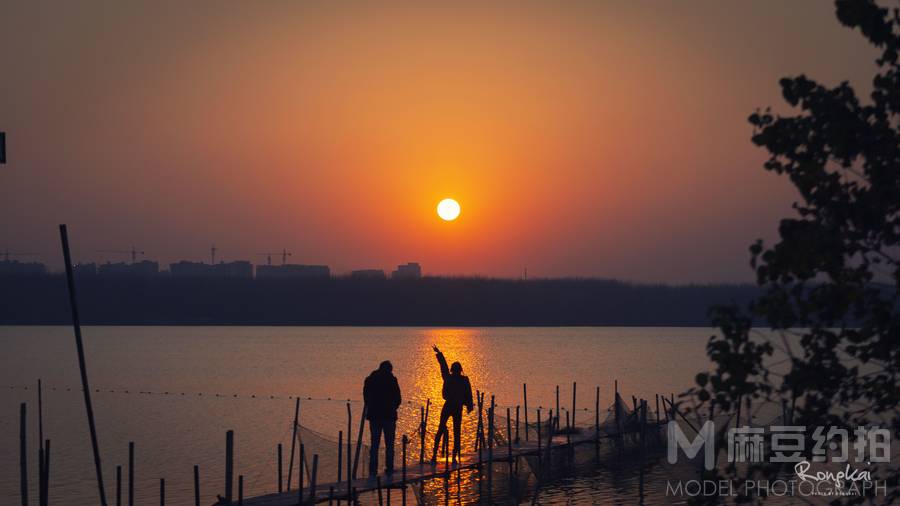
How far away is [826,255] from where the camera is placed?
698 cm

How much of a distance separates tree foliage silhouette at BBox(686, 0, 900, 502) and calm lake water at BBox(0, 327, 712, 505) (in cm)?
1575

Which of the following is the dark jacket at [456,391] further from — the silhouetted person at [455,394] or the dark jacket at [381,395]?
the dark jacket at [381,395]

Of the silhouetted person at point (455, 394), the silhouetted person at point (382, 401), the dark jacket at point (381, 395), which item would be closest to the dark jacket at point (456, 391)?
the silhouetted person at point (455, 394)

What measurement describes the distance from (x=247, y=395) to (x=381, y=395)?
56639 millimetres

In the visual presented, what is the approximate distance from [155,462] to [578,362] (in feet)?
276

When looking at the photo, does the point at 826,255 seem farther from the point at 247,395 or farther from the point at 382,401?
the point at 247,395

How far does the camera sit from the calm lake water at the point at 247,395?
102 ft

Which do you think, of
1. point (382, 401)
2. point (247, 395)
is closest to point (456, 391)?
point (382, 401)

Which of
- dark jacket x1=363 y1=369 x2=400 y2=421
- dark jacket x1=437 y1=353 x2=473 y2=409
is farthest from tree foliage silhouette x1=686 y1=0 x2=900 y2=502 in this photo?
dark jacket x1=437 y1=353 x2=473 y2=409

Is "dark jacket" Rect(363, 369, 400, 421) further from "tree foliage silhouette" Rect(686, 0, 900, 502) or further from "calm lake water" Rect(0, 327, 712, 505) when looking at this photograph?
"tree foliage silhouette" Rect(686, 0, 900, 502)

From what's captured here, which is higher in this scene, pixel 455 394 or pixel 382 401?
pixel 382 401

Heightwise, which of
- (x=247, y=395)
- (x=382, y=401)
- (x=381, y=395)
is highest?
(x=381, y=395)

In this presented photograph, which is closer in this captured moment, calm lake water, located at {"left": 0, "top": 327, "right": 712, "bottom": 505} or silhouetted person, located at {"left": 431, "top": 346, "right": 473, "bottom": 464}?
silhouetted person, located at {"left": 431, "top": 346, "right": 473, "bottom": 464}

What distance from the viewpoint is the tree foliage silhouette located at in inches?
275
